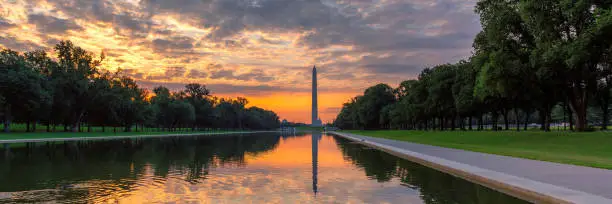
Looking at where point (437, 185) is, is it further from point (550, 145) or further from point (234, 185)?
point (550, 145)

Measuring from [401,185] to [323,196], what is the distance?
12.8 feet

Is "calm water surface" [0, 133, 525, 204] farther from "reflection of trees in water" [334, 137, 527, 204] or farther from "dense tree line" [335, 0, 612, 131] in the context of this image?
"dense tree line" [335, 0, 612, 131]

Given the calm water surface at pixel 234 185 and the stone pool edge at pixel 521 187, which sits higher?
the stone pool edge at pixel 521 187

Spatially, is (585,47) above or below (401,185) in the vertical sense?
above

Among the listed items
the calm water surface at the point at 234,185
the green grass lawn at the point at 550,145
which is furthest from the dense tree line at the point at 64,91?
the green grass lawn at the point at 550,145

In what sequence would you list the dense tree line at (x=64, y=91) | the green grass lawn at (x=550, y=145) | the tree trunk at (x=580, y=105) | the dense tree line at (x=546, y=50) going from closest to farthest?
the green grass lawn at (x=550, y=145) → the dense tree line at (x=546, y=50) → the tree trunk at (x=580, y=105) → the dense tree line at (x=64, y=91)

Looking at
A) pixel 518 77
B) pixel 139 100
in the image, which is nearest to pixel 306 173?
pixel 518 77

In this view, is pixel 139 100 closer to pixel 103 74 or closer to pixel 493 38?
pixel 103 74

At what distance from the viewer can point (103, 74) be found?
94.1 metres

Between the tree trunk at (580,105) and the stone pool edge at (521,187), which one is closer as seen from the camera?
the stone pool edge at (521,187)

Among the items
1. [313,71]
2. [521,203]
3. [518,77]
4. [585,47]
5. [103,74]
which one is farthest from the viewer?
[313,71]

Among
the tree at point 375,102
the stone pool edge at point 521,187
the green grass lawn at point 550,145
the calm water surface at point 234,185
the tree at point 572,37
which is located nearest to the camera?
the stone pool edge at point 521,187

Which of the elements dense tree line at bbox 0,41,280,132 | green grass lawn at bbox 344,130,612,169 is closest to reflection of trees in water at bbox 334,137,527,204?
green grass lawn at bbox 344,130,612,169

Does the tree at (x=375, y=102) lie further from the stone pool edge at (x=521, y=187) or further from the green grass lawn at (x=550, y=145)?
the stone pool edge at (x=521, y=187)
